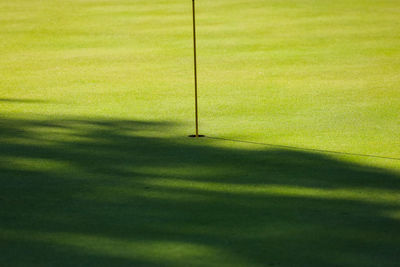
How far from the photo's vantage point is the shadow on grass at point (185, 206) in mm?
3588

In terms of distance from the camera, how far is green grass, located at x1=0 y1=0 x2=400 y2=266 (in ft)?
Answer: 12.2

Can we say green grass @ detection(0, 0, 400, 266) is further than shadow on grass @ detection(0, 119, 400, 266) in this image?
Yes

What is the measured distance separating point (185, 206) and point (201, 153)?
4.03 ft

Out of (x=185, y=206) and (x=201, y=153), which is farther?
(x=201, y=153)

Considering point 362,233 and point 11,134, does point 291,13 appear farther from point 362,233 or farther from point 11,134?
point 362,233

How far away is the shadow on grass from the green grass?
0.04 ft

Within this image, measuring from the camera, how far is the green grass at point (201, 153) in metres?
3.72

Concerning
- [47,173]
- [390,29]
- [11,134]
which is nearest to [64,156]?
[47,173]

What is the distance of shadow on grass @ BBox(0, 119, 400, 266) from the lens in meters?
3.59

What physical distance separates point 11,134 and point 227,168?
1.95 metres

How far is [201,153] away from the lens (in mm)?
5488

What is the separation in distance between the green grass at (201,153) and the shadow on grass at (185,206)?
0.04ft

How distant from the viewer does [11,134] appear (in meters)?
6.21

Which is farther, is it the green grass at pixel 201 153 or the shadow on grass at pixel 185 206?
the green grass at pixel 201 153
